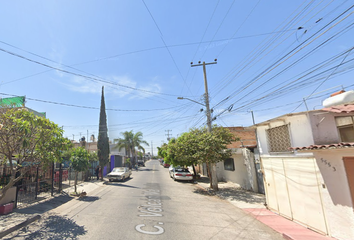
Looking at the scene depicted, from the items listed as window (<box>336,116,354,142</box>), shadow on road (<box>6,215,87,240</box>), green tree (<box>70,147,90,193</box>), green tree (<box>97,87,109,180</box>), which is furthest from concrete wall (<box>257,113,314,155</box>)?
green tree (<box>97,87,109,180</box>)

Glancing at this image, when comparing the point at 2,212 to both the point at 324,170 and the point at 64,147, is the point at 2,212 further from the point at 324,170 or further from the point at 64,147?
the point at 324,170

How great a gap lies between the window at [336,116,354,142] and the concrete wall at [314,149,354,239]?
0.79 m

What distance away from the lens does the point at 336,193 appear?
18.1 ft

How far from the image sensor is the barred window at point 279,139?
7.65 metres

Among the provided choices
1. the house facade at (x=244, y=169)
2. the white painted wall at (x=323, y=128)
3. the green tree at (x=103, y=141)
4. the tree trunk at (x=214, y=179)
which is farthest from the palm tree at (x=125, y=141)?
the white painted wall at (x=323, y=128)

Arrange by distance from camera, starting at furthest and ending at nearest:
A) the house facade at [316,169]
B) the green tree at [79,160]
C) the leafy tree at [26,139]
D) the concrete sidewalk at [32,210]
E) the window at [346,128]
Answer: the green tree at [79,160] → the concrete sidewalk at [32,210] → the leafy tree at [26,139] → the window at [346,128] → the house facade at [316,169]

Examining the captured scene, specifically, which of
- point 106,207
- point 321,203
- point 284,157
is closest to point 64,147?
point 106,207

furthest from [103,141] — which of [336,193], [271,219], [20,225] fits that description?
[336,193]

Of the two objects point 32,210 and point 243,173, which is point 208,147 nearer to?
point 243,173

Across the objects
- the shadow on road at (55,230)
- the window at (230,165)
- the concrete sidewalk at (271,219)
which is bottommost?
the concrete sidewalk at (271,219)

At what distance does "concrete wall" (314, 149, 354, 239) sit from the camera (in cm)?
522

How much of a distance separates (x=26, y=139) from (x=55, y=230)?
3.36 m

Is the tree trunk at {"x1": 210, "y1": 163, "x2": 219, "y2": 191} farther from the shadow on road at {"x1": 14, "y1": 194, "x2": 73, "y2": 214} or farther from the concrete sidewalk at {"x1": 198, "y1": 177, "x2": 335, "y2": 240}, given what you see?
the shadow on road at {"x1": 14, "y1": 194, "x2": 73, "y2": 214}

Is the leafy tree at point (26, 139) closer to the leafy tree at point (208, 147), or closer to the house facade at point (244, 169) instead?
the leafy tree at point (208, 147)
